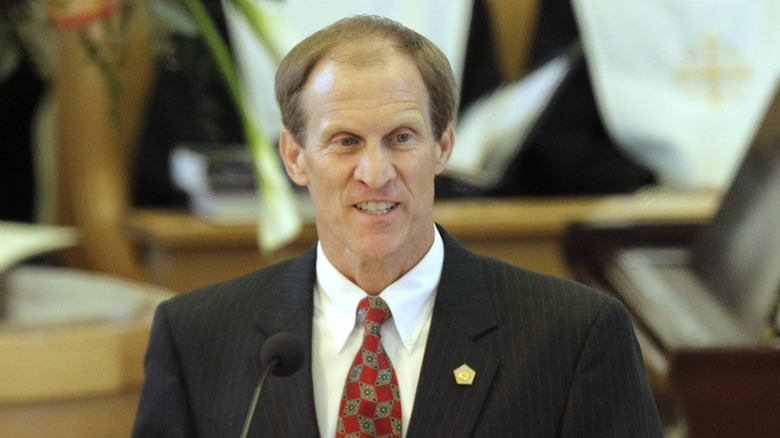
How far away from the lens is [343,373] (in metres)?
1.56

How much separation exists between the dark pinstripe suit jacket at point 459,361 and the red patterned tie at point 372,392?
0.04 metres

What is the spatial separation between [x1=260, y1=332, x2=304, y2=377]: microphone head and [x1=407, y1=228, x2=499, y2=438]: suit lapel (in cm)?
19

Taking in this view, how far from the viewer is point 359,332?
1.57 meters

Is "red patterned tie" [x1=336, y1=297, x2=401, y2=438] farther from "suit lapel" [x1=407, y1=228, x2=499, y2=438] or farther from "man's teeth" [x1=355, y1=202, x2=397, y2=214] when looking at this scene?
"man's teeth" [x1=355, y1=202, x2=397, y2=214]

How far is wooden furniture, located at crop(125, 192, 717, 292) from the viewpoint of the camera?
3119 mm

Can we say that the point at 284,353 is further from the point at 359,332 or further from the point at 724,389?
the point at 724,389

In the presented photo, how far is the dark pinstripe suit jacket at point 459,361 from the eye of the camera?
1445 millimetres

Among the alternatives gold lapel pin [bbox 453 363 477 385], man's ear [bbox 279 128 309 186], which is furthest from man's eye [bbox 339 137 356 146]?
gold lapel pin [bbox 453 363 477 385]

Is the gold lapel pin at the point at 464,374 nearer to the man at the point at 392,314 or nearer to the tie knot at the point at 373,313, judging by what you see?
Result: the man at the point at 392,314

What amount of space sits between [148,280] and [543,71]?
1.56 meters

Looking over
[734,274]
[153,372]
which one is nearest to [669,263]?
[734,274]

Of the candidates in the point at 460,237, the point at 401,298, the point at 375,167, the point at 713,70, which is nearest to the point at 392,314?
the point at 401,298

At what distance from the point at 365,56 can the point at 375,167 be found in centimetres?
16

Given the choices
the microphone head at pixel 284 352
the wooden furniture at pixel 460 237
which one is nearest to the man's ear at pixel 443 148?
the microphone head at pixel 284 352
